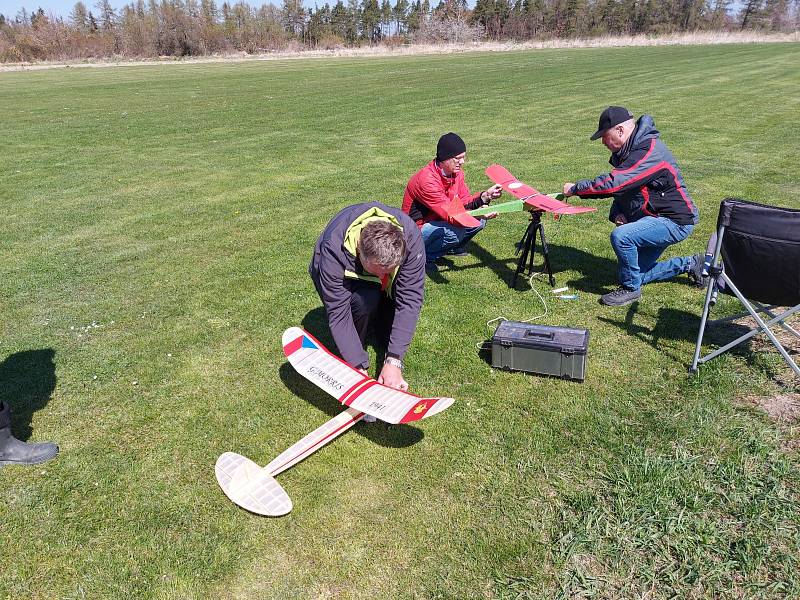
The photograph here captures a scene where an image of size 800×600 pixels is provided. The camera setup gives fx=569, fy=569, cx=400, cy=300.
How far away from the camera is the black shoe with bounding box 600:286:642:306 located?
19.4ft

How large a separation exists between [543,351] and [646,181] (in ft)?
7.99

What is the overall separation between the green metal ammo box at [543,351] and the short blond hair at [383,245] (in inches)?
60.8

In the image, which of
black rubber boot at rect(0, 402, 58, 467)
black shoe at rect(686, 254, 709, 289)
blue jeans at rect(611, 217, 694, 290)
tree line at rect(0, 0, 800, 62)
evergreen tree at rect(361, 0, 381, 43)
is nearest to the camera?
black rubber boot at rect(0, 402, 58, 467)

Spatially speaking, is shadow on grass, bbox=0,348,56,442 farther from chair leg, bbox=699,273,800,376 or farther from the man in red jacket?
chair leg, bbox=699,273,800,376

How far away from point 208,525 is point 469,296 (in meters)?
3.67

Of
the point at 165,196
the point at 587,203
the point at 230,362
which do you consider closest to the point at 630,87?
the point at 587,203

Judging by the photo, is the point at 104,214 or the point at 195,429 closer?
the point at 195,429

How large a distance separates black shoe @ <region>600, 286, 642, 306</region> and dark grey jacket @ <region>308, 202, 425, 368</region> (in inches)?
104

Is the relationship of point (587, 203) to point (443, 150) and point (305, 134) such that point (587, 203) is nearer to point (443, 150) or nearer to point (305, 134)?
point (443, 150)

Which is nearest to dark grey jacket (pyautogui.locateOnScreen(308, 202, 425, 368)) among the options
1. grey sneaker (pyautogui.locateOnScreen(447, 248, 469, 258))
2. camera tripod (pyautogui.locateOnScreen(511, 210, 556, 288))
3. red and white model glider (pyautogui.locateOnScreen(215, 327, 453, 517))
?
red and white model glider (pyautogui.locateOnScreen(215, 327, 453, 517))

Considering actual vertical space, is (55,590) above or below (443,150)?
below

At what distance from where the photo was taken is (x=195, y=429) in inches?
165

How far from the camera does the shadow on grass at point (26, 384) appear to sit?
4.30 m

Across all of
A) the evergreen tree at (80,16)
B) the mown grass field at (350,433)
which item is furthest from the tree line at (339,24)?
the mown grass field at (350,433)
